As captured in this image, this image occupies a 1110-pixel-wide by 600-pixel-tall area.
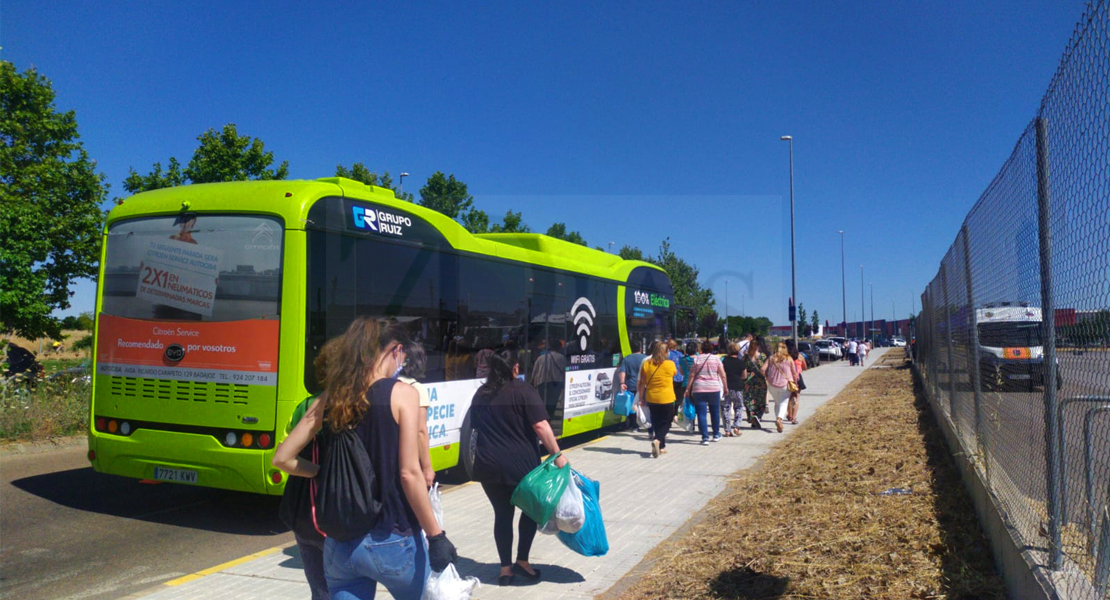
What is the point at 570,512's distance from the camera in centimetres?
532

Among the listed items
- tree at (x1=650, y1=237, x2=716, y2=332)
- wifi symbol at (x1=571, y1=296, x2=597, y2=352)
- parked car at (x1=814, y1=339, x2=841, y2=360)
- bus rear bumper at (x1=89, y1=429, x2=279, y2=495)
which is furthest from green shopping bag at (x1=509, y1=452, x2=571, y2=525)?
parked car at (x1=814, y1=339, x2=841, y2=360)

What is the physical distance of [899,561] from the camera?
5328 millimetres

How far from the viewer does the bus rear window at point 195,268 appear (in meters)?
7.30

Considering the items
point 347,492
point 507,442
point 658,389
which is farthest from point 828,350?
point 347,492

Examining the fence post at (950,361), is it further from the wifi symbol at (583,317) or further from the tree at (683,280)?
the tree at (683,280)

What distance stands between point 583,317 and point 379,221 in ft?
17.9

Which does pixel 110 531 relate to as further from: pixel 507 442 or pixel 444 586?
pixel 444 586

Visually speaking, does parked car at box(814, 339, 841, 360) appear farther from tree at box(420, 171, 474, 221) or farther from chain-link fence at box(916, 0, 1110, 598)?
A: chain-link fence at box(916, 0, 1110, 598)

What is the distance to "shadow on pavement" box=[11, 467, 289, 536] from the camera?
7.85 m

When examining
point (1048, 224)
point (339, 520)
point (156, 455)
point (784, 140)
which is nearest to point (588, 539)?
point (339, 520)

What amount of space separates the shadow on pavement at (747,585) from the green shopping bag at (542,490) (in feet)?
3.82

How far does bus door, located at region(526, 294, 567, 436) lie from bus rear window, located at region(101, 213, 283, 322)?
4.66m

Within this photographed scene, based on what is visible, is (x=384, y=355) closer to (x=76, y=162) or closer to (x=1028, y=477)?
(x=1028, y=477)

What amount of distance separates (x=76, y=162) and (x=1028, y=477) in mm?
20299
